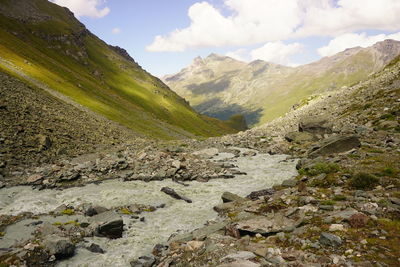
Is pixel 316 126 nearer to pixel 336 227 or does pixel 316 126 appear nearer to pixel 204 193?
pixel 204 193

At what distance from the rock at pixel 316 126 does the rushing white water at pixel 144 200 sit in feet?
41.0

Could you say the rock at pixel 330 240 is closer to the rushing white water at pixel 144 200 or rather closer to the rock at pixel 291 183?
the rushing white water at pixel 144 200

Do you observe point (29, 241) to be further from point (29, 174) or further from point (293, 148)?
point (293, 148)

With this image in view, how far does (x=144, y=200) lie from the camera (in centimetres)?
3114

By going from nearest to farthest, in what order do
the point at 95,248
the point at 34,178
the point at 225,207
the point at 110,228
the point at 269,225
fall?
the point at 269,225
the point at 95,248
the point at 110,228
the point at 225,207
the point at 34,178

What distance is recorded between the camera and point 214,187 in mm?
34625

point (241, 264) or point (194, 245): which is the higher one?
point (241, 264)

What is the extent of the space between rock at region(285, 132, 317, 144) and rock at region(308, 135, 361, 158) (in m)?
11.7

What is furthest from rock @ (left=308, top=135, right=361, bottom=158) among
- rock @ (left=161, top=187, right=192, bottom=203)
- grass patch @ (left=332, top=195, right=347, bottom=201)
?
→ rock @ (left=161, top=187, right=192, bottom=203)

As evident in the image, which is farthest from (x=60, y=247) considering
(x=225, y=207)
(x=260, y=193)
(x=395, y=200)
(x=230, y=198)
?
(x=395, y=200)

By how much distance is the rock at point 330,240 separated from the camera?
14.2 m

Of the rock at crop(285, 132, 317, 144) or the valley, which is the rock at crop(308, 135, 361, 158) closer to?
the valley

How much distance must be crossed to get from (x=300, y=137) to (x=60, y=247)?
42134 mm

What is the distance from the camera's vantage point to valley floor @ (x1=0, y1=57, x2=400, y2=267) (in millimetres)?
14984
